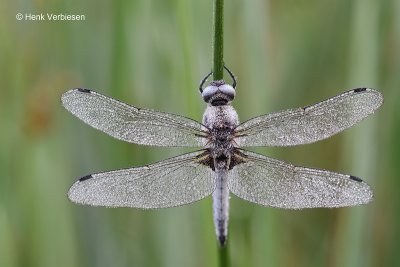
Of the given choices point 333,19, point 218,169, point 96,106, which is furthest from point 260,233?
point 333,19

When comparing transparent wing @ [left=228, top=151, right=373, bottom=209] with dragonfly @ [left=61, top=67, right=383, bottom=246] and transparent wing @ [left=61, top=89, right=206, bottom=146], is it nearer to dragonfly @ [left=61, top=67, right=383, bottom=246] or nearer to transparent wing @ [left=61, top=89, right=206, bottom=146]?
dragonfly @ [left=61, top=67, right=383, bottom=246]

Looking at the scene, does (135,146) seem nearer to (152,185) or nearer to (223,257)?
(152,185)

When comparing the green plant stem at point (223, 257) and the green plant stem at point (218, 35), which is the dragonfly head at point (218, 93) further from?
the green plant stem at point (223, 257)

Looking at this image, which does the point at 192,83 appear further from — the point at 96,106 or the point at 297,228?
the point at 297,228

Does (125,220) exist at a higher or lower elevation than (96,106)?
lower

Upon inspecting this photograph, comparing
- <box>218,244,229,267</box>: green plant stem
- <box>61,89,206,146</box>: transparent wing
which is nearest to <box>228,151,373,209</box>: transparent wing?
<box>61,89,206,146</box>: transparent wing
